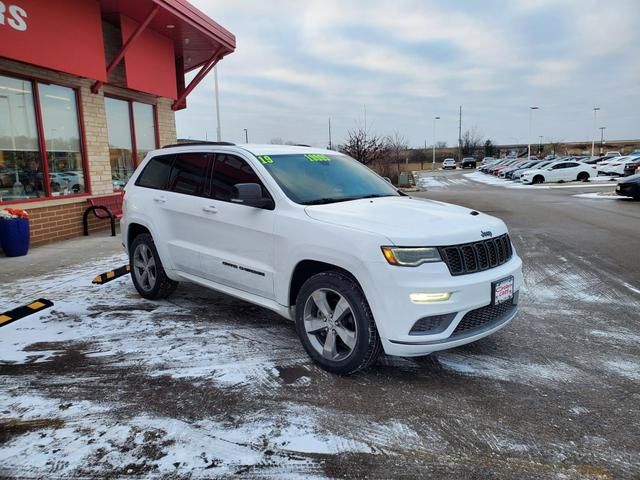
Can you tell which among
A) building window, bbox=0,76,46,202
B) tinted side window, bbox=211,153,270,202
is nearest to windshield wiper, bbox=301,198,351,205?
tinted side window, bbox=211,153,270,202

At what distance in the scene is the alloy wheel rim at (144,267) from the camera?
568 centimetres

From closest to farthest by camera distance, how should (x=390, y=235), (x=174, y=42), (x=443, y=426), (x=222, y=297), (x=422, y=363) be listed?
1. (x=443, y=426)
2. (x=390, y=235)
3. (x=422, y=363)
4. (x=222, y=297)
5. (x=174, y=42)

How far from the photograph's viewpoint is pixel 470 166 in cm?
7356

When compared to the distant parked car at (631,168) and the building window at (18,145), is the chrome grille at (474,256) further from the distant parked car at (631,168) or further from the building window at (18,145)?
the distant parked car at (631,168)

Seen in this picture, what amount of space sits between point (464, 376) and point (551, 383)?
2.11 ft

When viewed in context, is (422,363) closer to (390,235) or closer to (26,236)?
(390,235)

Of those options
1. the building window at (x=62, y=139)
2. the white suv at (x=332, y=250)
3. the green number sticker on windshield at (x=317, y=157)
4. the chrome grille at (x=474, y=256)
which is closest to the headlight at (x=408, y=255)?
the white suv at (x=332, y=250)

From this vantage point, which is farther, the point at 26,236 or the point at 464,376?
the point at 26,236

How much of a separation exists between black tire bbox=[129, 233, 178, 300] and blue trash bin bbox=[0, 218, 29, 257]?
3886 mm

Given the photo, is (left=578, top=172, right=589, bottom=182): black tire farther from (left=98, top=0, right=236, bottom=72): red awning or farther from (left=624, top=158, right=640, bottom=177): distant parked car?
(left=98, top=0, right=236, bottom=72): red awning

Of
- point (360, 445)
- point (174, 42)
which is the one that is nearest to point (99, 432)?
point (360, 445)

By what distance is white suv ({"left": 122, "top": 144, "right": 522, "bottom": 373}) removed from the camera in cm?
336

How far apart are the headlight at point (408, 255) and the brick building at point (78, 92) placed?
8.17 meters

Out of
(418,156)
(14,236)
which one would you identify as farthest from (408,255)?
(418,156)
